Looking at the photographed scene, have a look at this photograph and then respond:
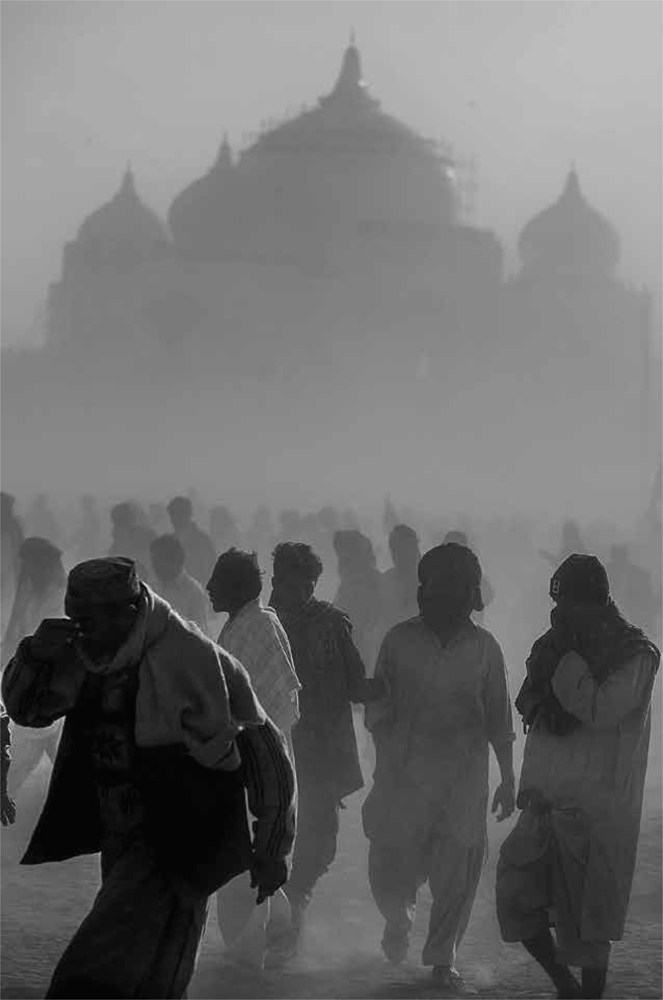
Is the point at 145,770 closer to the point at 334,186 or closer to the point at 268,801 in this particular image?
the point at 268,801

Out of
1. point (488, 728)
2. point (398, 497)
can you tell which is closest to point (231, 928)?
point (488, 728)

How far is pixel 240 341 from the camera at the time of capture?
5450 centimetres

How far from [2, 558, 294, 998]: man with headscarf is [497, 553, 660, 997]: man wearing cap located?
132cm

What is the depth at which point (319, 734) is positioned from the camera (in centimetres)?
652

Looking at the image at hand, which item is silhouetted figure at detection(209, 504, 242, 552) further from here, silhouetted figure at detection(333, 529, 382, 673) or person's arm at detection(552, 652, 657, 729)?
person's arm at detection(552, 652, 657, 729)

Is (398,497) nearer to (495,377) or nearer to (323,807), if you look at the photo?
(495,377)

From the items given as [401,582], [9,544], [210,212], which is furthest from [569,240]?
[401,582]

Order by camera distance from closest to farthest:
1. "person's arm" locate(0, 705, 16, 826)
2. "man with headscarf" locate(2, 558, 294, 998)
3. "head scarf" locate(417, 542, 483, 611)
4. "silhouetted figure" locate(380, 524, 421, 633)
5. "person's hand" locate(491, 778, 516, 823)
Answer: "man with headscarf" locate(2, 558, 294, 998), "person's arm" locate(0, 705, 16, 826), "person's hand" locate(491, 778, 516, 823), "head scarf" locate(417, 542, 483, 611), "silhouetted figure" locate(380, 524, 421, 633)

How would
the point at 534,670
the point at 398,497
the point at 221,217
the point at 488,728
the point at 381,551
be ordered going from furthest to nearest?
the point at 221,217, the point at 398,497, the point at 381,551, the point at 488,728, the point at 534,670

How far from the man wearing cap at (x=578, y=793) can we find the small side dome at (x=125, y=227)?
172ft

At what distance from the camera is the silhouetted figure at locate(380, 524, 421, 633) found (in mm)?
10398

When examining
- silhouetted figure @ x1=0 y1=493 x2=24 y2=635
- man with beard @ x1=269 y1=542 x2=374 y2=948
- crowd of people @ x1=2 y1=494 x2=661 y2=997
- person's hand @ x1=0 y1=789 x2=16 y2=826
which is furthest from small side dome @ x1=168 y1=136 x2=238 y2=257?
person's hand @ x1=0 y1=789 x2=16 y2=826

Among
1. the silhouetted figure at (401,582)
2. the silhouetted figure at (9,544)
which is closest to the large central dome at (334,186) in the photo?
the silhouetted figure at (9,544)

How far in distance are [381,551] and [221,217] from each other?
1374 inches
